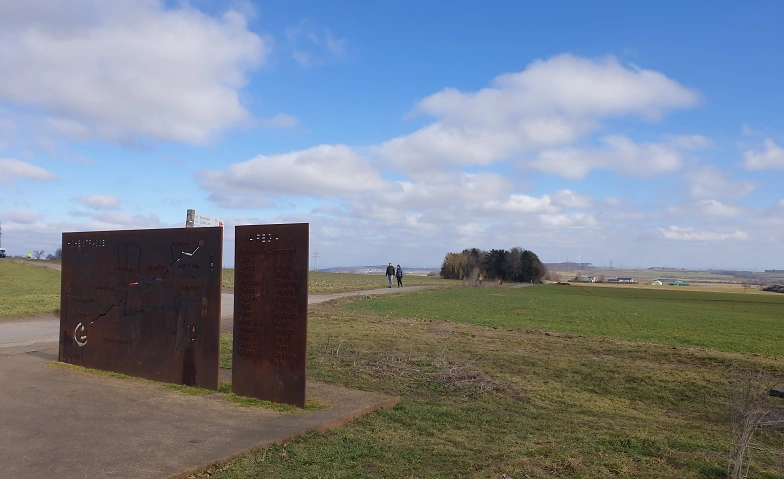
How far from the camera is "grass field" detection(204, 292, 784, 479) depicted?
5.17 meters

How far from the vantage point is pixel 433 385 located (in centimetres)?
884

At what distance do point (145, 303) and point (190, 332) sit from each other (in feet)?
3.66

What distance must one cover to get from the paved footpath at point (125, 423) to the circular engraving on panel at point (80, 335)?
599 mm

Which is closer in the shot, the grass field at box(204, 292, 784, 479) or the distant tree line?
the grass field at box(204, 292, 784, 479)

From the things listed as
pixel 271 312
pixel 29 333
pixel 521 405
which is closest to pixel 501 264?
pixel 29 333

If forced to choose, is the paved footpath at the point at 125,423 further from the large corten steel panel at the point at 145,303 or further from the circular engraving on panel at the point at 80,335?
the circular engraving on panel at the point at 80,335

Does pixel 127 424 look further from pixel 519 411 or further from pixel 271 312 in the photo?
pixel 519 411

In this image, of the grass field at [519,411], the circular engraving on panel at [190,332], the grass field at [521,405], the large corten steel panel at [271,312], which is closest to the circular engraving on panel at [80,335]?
the grass field at [521,405]

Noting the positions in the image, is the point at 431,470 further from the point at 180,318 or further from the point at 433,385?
the point at 180,318

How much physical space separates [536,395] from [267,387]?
13.0ft

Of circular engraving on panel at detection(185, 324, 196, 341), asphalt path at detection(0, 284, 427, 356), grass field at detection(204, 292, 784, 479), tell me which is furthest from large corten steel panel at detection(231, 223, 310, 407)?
asphalt path at detection(0, 284, 427, 356)

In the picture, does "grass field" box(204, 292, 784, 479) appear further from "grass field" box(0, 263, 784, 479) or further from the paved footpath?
the paved footpath

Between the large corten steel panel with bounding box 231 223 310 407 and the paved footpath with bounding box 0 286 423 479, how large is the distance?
0.41 m

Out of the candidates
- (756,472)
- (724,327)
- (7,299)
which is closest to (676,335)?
(724,327)
